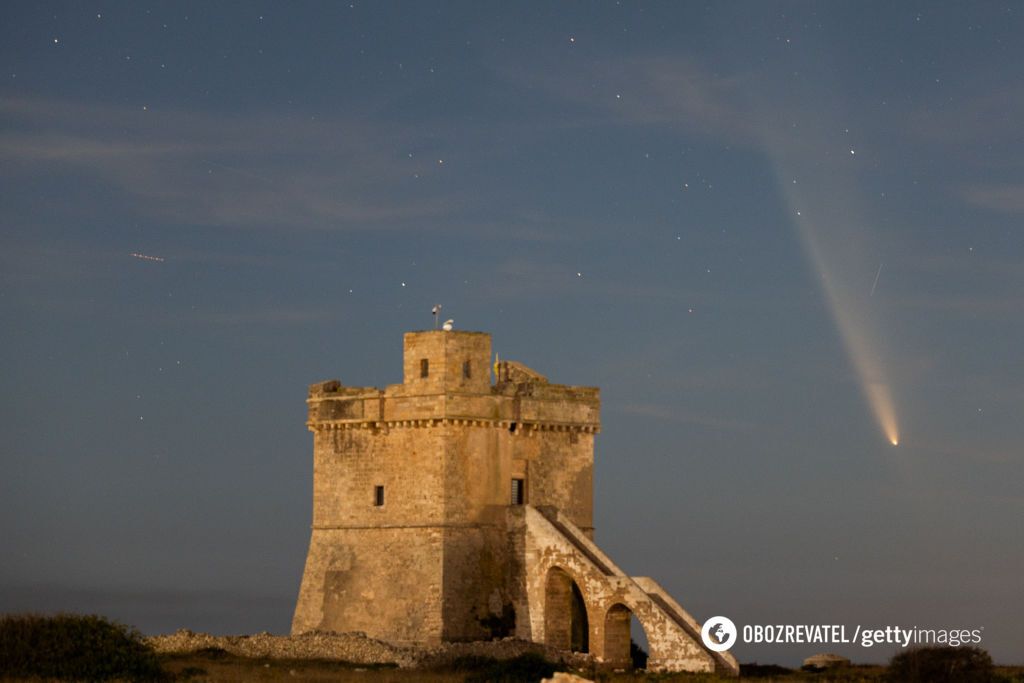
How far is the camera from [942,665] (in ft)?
169

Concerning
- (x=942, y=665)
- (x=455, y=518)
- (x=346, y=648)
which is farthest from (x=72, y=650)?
(x=942, y=665)

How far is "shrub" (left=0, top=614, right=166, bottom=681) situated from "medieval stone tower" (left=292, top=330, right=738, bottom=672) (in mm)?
7437

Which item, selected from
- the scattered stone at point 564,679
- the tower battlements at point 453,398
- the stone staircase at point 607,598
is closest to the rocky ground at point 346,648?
the stone staircase at point 607,598

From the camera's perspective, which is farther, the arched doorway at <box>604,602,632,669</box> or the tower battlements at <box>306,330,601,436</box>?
the tower battlements at <box>306,330,601,436</box>

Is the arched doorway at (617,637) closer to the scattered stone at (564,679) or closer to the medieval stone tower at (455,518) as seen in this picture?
the medieval stone tower at (455,518)

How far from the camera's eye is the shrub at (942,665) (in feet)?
167

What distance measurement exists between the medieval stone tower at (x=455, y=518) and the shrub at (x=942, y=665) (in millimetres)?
5433

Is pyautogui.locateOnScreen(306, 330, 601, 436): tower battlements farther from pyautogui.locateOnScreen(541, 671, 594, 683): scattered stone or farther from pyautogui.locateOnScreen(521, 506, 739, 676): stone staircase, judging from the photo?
pyautogui.locateOnScreen(541, 671, 594, 683): scattered stone

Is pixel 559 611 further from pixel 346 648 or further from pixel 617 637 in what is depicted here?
pixel 346 648

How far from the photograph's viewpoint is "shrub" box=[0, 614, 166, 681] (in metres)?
48.6

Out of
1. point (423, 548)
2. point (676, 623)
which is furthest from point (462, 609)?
point (676, 623)

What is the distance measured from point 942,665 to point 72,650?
63.9 feet

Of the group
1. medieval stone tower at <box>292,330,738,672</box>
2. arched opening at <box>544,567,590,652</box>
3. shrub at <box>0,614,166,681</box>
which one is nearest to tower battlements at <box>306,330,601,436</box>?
medieval stone tower at <box>292,330,738,672</box>

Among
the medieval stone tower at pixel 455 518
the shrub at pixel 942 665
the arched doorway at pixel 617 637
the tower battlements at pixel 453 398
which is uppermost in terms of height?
the tower battlements at pixel 453 398
